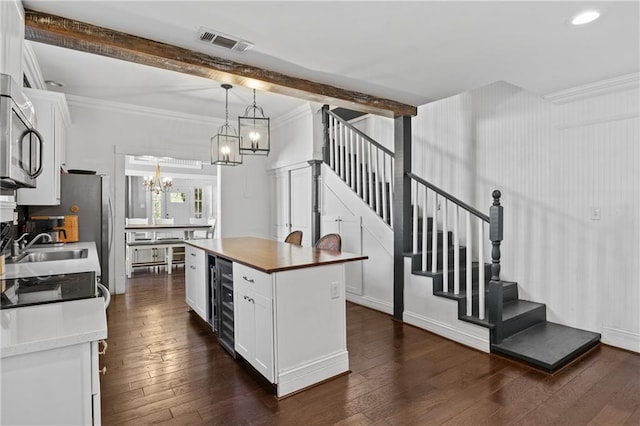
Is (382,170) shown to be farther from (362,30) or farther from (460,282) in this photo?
(362,30)

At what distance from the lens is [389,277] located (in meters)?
4.17

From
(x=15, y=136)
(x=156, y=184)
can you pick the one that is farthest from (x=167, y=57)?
(x=156, y=184)

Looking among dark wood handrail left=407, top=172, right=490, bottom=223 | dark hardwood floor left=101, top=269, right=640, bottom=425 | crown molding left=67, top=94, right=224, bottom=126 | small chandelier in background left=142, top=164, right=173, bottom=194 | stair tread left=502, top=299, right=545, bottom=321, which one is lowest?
dark hardwood floor left=101, top=269, right=640, bottom=425

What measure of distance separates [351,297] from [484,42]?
337 centimetres

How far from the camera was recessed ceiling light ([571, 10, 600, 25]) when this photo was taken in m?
2.04

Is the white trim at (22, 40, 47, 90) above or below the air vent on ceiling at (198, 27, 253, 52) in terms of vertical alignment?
above

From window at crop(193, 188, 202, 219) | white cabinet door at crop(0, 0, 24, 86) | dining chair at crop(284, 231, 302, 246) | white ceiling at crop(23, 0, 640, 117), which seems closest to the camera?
white cabinet door at crop(0, 0, 24, 86)

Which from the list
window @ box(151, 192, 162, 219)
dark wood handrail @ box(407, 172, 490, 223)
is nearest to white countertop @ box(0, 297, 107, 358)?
dark wood handrail @ box(407, 172, 490, 223)

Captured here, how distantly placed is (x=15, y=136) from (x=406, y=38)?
7.32 ft

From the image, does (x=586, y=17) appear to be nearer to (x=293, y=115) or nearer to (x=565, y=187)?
(x=565, y=187)

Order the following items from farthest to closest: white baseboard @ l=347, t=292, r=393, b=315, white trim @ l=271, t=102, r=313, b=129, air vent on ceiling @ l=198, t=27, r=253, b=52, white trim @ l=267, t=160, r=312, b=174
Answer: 1. white trim @ l=267, t=160, r=312, b=174
2. white trim @ l=271, t=102, r=313, b=129
3. white baseboard @ l=347, t=292, r=393, b=315
4. air vent on ceiling @ l=198, t=27, r=253, b=52

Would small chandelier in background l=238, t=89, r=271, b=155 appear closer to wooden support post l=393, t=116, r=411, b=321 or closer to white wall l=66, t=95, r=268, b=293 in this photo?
wooden support post l=393, t=116, r=411, b=321

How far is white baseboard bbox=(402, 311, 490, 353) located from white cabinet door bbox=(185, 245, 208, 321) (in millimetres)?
2191

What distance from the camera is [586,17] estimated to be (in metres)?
2.08
